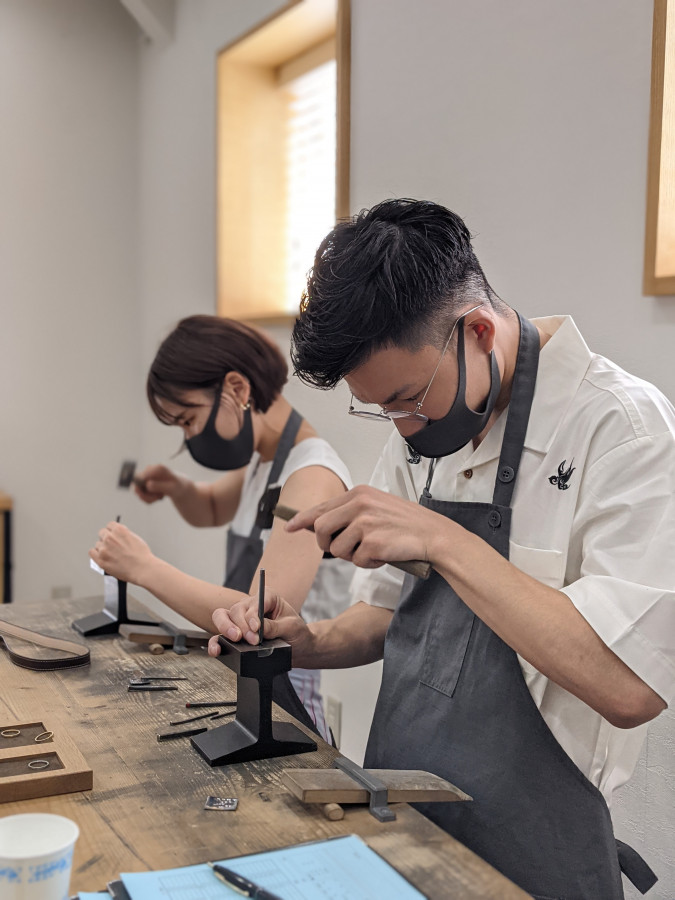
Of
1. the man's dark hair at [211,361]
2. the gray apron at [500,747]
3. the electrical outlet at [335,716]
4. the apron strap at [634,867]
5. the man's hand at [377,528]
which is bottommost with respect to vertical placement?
the electrical outlet at [335,716]

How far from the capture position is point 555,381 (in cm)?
135

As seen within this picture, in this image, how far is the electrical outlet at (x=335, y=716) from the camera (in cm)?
278

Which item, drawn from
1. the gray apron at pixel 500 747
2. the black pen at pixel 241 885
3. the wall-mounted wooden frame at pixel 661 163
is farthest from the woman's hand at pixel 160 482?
the black pen at pixel 241 885

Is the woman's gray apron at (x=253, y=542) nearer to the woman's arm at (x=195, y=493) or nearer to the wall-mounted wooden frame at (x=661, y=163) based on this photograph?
the woman's arm at (x=195, y=493)

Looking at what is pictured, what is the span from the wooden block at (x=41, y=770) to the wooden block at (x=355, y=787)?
277 mm

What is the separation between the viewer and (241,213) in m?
3.59

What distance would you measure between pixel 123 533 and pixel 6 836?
1.14m

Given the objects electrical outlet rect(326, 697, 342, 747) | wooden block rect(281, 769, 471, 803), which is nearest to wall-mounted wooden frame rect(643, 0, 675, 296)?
wooden block rect(281, 769, 471, 803)

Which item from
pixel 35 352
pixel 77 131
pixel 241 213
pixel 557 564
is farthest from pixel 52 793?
pixel 77 131

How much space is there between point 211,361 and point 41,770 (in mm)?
1209

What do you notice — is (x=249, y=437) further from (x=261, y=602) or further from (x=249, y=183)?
(x=249, y=183)

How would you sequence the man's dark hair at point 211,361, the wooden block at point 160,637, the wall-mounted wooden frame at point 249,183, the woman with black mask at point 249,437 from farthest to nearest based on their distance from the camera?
1. the wall-mounted wooden frame at point 249,183
2. the man's dark hair at point 211,361
3. the woman with black mask at point 249,437
4. the wooden block at point 160,637

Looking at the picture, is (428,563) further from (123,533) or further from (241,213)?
(241,213)

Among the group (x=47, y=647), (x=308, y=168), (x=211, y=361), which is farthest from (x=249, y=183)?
(x=47, y=647)
